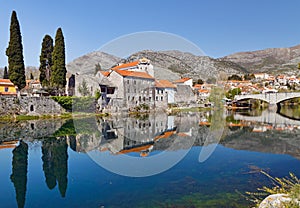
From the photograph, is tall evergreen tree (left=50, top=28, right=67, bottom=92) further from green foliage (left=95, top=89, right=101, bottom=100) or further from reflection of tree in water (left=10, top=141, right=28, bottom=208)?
reflection of tree in water (left=10, top=141, right=28, bottom=208)

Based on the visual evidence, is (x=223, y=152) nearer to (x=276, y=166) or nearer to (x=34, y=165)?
(x=276, y=166)

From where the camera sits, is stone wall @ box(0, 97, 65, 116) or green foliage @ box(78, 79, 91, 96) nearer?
stone wall @ box(0, 97, 65, 116)

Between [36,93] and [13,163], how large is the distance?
1896 centimetres

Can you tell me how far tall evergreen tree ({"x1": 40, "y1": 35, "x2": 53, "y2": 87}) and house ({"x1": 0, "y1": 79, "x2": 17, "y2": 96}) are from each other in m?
5.59

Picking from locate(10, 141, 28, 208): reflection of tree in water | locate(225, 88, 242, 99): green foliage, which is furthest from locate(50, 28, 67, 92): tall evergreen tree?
locate(225, 88, 242, 99): green foliage

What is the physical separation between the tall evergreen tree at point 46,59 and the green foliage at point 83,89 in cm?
488

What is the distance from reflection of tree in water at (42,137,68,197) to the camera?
21.4ft

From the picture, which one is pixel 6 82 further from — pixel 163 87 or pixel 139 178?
pixel 139 178

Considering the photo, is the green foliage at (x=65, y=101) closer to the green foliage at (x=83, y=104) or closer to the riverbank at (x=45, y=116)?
the green foliage at (x=83, y=104)

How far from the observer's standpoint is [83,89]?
27.2m

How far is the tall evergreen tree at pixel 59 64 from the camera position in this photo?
26000 millimetres

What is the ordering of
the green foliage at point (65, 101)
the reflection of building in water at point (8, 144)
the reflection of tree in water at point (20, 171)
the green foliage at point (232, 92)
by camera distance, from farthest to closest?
the green foliage at point (232, 92) < the green foliage at point (65, 101) < the reflection of building in water at point (8, 144) < the reflection of tree in water at point (20, 171)

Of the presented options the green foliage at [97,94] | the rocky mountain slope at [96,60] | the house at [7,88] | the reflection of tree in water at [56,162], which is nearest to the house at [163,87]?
the rocky mountain slope at [96,60]

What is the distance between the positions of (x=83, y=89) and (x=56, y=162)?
19471mm
